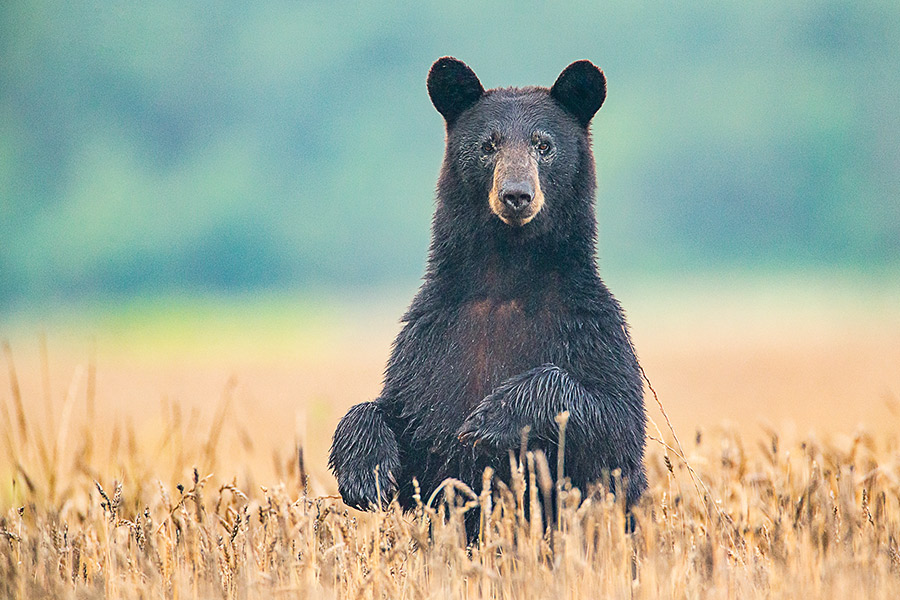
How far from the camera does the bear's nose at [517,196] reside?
4227mm

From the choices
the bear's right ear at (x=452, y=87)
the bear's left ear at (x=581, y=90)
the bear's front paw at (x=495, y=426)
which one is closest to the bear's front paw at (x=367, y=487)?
the bear's front paw at (x=495, y=426)

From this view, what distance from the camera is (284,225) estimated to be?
2143 inches

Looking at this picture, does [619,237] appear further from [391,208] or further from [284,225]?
[284,225]

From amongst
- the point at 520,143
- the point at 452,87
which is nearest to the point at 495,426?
the point at 520,143

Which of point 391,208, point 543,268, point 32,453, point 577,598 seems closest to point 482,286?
point 543,268

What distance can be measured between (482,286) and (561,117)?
0.90 meters

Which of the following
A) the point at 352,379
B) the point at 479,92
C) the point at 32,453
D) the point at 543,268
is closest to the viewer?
the point at 543,268

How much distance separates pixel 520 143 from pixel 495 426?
1.29 m

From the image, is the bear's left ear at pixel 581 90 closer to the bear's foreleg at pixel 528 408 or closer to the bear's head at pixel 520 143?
the bear's head at pixel 520 143

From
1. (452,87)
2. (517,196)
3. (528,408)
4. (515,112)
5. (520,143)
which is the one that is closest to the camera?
(528,408)

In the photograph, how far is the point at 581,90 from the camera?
4750mm

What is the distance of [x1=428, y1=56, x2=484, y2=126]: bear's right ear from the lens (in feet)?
15.4

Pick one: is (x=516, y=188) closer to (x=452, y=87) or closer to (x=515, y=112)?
(x=515, y=112)

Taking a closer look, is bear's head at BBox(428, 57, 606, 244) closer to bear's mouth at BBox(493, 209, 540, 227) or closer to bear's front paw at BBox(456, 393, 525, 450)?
bear's mouth at BBox(493, 209, 540, 227)
